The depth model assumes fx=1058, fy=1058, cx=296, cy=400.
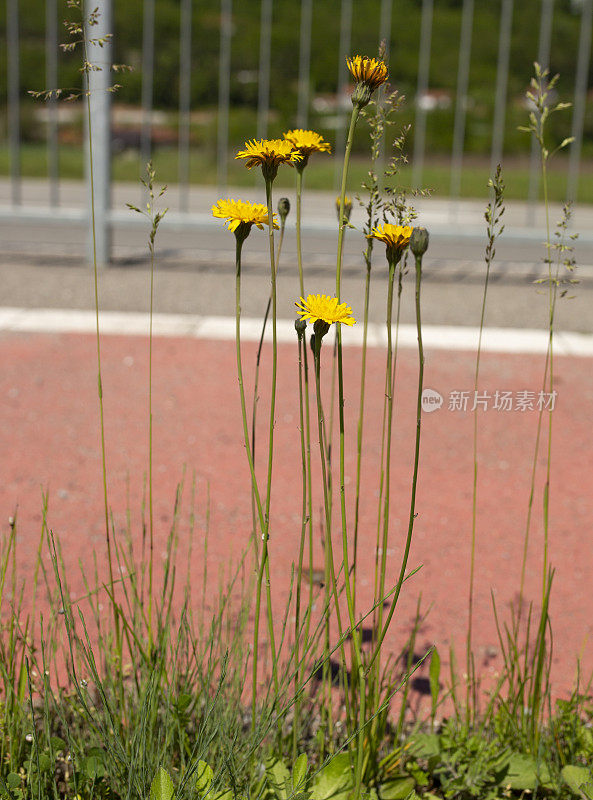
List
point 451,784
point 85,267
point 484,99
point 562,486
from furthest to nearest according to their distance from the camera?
point 484,99, point 85,267, point 562,486, point 451,784

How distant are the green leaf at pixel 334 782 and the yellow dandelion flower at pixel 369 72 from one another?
3.29 feet

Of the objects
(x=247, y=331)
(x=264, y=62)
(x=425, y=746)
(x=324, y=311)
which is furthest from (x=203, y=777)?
(x=264, y=62)

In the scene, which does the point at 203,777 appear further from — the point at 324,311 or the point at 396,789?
the point at 324,311

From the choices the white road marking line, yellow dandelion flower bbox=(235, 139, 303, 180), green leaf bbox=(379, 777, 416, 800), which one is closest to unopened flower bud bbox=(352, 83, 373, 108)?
yellow dandelion flower bbox=(235, 139, 303, 180)

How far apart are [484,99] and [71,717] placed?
8391mm

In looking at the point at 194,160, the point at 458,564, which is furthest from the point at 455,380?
the point at 194,160

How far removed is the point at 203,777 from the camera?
5.04 ft

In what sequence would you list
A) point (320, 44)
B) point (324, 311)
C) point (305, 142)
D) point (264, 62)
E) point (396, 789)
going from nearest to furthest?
point (324, 311) → point (305, 142) → point (396, 789) → point (264, 62) → point (320, 44)

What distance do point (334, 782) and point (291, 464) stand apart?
2.01 metres

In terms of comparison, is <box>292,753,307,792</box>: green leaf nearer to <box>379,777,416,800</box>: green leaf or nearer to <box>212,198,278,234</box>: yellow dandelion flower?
<box>379,777,416,800</box>: green leaf

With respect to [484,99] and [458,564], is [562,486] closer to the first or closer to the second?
[458,564]

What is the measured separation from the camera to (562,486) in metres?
3.45

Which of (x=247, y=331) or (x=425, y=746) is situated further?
(x=247, y=331)


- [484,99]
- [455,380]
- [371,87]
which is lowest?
[455,380]
